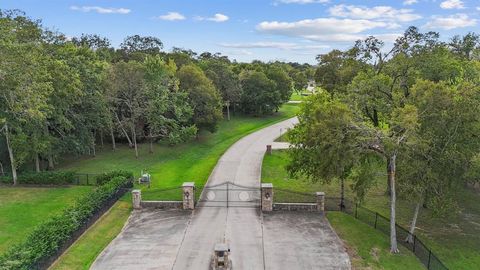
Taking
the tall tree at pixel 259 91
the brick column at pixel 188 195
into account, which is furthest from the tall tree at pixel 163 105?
the tall tree at pixel 259 91

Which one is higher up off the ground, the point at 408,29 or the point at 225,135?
the point at 408,29

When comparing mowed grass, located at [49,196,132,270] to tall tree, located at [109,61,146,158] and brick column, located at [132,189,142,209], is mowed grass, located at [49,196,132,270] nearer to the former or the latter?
brick column, located at [132,189,142,209]

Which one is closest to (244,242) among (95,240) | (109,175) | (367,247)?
(367,247)

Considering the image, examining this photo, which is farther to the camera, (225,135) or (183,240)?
(225,135)

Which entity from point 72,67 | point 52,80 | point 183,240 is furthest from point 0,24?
point 183,240

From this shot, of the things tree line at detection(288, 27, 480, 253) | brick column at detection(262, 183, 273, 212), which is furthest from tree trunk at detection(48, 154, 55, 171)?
tree line at detection(288, 27, 480, 253)

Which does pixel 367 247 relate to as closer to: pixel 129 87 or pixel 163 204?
pixel 163 204

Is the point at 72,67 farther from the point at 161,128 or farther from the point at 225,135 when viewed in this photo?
the point at 225,135
